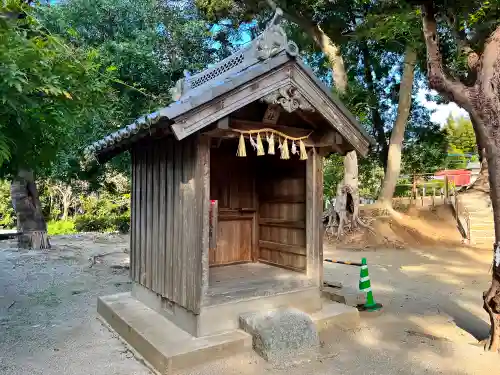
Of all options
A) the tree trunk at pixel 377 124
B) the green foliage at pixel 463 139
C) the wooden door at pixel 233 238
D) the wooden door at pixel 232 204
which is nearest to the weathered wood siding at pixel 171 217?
the wooden door at pixel 232 204

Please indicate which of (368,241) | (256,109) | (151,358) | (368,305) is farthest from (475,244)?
(151,358)

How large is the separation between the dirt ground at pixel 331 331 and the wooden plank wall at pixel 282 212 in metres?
1.65

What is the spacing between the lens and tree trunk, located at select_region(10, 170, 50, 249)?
14.5 m

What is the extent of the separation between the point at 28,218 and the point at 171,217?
1184 centimetres

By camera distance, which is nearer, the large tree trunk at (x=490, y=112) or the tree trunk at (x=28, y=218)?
the large tree trunk at (x=490, y=112)

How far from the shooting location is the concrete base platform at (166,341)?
4321 millimetres

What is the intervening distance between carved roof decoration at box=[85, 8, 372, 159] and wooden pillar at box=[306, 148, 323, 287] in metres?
0.77

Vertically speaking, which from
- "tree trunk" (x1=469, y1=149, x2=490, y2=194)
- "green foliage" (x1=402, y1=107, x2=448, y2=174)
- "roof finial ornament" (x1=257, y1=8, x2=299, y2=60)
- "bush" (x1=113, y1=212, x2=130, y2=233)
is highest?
"green foliage" (x1=402, y1=107, x2=448, y2=174)

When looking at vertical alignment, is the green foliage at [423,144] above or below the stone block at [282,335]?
above

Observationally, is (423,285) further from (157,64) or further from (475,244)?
(157,64)

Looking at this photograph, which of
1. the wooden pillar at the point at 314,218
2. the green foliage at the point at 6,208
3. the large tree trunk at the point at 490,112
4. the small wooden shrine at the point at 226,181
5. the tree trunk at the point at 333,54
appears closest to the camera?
the large tree trunk at the point at 490,112

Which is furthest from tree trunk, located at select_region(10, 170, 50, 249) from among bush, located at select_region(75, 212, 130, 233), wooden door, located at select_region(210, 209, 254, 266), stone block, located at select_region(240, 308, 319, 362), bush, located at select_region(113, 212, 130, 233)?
stone block, located at select_region(240, 308, 319, 362)

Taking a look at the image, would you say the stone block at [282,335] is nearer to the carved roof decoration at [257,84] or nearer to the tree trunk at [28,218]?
the carved roof decoration at [257,84]

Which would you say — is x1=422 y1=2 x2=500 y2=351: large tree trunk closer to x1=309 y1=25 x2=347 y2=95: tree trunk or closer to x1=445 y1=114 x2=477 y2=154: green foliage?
x1=309 y1=25 x2=347 y2=95: tree trunk
